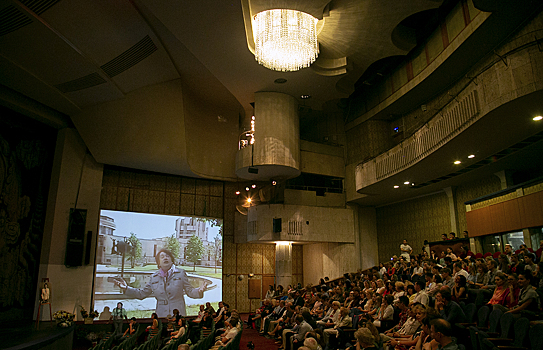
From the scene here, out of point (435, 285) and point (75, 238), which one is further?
point (75, 238)

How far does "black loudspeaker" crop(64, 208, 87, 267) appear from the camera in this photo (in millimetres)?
12327

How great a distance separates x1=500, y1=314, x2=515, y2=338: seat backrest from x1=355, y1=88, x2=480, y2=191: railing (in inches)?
200

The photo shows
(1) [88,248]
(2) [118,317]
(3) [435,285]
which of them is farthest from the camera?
(1) [88,248]

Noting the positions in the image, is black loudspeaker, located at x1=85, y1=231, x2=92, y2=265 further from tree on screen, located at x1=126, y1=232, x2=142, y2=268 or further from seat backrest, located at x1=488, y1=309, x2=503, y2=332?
seat backrest, located at x1=488, y1=309, x2=503, y2=332

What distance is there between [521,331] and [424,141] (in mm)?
7275

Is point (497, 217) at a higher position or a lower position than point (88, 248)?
higher

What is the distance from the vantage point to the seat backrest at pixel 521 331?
12.6ft

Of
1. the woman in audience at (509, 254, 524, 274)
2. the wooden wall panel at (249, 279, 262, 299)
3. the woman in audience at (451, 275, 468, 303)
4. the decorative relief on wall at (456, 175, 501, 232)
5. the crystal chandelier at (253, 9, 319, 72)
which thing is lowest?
the wooden wall panel at (249, 279, 262, 299)

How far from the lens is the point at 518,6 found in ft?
29.0

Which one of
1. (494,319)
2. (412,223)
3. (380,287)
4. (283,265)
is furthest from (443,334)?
(412,223)

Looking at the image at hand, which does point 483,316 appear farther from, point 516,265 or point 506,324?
point 516,265

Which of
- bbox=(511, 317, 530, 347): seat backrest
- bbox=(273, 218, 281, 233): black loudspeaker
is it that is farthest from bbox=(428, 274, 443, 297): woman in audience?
bbox=(273, 218, 281, 233): black loudspeaker

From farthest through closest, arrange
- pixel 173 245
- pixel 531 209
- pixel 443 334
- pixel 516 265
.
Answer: pixel 173 245 → pixel 531 209 → pixel 516 265 → pixel 443 334

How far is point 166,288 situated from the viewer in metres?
14.3
